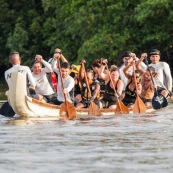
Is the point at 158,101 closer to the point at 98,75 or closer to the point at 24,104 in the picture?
the point at 98,75

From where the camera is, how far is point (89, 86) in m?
27.5

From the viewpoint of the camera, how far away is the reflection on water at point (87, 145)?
15680 millimetres

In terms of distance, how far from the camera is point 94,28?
5747 centimetres

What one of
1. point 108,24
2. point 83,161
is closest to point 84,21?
point 108,24

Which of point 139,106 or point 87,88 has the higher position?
point 87,88

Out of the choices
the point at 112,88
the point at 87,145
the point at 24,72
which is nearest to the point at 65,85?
the point at 24,72

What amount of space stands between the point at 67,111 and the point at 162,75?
4480 mm

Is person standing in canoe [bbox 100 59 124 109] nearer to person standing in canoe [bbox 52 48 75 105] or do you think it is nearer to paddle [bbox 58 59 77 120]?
person standing in canoe [bbox 52 48 75 105]

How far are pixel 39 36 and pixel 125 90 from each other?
3942cm

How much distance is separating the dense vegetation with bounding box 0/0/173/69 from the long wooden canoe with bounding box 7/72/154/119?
2785cm

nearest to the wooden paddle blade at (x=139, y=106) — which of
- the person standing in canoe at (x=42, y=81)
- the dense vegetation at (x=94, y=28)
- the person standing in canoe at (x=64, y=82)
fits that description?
the person standing in canoe at (x=64, y=82)

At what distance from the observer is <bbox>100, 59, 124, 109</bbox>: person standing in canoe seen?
27125 mm

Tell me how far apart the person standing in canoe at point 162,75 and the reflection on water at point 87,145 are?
3961mm

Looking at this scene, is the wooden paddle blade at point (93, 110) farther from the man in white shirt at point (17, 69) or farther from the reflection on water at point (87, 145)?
the man in white shirt at point (17, 69)
